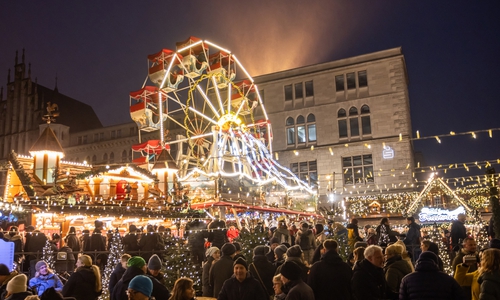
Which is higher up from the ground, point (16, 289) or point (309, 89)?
point (309, 89)

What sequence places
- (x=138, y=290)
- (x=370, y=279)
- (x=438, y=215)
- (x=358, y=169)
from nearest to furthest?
(x=138, y=290)
(x=370, y=279)
(x=438, y=215)
(x=358, y=169)

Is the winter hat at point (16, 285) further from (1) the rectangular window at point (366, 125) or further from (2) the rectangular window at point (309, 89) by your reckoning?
(2) the rectangular window at point (309, 89)

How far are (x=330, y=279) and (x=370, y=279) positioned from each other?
1.68ft

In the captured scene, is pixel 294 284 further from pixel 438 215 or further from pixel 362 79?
pixel 362 79

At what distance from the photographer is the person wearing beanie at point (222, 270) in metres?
7.39

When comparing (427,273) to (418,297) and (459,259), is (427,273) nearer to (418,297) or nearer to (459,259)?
(418,297)

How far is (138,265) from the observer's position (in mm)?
6242

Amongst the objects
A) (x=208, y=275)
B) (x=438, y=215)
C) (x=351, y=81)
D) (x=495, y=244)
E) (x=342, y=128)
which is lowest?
(x=208, y=275)

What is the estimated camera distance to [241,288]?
18.8 ft

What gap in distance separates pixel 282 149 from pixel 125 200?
20928mm

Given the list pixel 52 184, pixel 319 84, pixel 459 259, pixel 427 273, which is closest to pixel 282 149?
pixel 319 84

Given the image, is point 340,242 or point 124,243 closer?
point 340,242

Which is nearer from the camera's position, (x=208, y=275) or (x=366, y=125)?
(x=208, y=275)

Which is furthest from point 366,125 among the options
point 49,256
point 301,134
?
point 49,256
